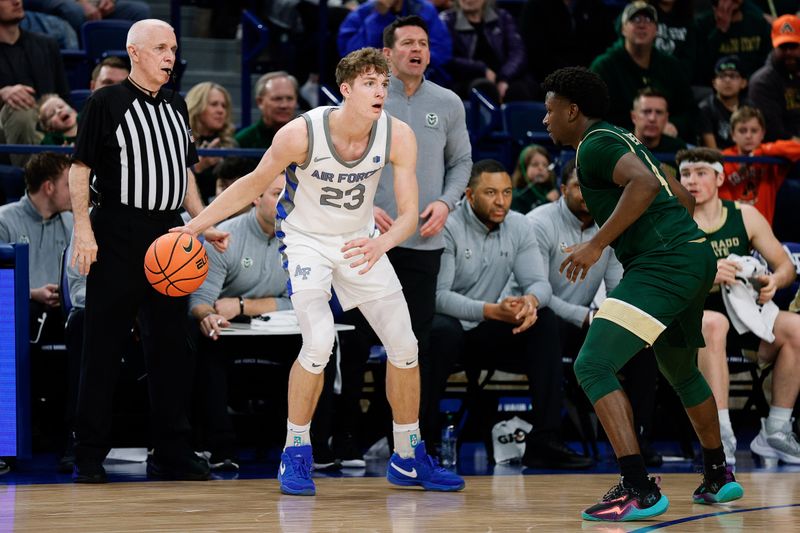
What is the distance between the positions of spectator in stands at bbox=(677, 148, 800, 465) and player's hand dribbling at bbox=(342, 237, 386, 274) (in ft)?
8.05

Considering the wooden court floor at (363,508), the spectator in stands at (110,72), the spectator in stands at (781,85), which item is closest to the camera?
the wooden court floor at (363,508)

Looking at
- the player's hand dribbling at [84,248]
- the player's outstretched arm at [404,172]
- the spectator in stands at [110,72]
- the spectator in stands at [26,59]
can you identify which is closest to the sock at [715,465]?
the player's outstretched arm at [404,172]

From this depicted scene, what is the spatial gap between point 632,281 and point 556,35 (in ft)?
21.0

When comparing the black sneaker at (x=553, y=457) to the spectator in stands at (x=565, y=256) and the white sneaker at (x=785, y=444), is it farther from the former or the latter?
the white sneaker at (x=785, y=444)

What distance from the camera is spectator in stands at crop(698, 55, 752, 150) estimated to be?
9.79 m

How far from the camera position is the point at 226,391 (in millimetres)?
6496

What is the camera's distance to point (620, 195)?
487 cm

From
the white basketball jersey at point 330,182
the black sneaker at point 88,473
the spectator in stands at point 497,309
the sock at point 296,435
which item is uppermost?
the white basketball jersey at point 330,182

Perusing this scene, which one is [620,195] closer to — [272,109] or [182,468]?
[182,468]

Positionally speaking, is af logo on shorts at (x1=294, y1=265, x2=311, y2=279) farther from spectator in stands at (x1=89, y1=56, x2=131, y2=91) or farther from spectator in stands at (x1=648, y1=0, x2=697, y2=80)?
spectator in stands at (x1=648, y1=0, x2=697, y2=80)

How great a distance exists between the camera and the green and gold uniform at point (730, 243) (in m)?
7.24

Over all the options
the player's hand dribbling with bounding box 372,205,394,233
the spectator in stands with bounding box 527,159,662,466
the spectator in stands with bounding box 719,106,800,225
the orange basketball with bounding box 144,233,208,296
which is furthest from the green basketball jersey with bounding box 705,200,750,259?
the orange basketball with bounding box 144,233,208,296

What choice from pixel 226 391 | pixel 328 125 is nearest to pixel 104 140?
pixel 328 125

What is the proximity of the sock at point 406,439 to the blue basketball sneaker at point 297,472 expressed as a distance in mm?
428
